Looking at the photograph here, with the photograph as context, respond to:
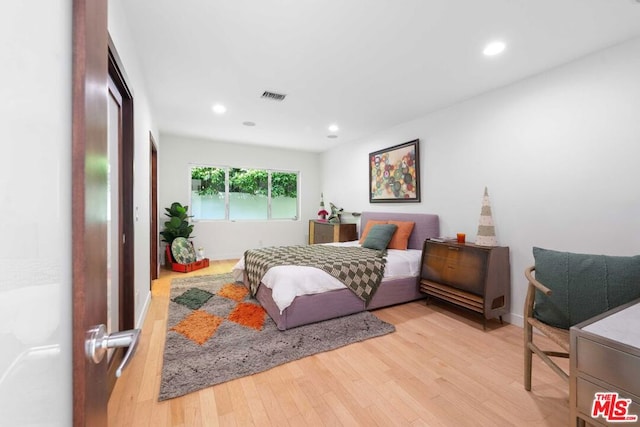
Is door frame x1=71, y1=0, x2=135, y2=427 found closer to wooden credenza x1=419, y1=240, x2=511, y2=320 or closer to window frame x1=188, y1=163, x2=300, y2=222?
wooden credenza x1=419, y1=240, x2=511, y2=320

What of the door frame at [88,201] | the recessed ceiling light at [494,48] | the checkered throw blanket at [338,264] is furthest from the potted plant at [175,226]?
the recessed ceiling light at [494,48]

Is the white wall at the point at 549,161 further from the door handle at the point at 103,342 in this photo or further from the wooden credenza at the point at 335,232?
the door handle at the point at 103,342

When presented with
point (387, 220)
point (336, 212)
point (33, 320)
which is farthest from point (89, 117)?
point (336, 212)

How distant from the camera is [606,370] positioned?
3.73 feet

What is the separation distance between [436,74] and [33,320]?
125 inches

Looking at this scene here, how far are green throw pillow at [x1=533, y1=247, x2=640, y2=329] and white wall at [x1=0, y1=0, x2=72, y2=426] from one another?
2323mm

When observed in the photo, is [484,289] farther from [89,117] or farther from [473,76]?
[89,117]

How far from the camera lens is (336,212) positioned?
227 inches

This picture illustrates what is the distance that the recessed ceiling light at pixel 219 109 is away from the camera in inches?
141

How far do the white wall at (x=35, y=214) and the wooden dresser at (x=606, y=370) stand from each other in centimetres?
181

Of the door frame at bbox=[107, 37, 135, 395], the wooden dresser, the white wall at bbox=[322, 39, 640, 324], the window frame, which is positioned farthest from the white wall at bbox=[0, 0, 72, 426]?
the window frame

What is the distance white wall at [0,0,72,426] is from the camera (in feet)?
1.27

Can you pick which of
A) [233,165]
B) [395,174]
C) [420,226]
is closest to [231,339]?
[420,226]

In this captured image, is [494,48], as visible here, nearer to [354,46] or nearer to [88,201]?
[354,46]
